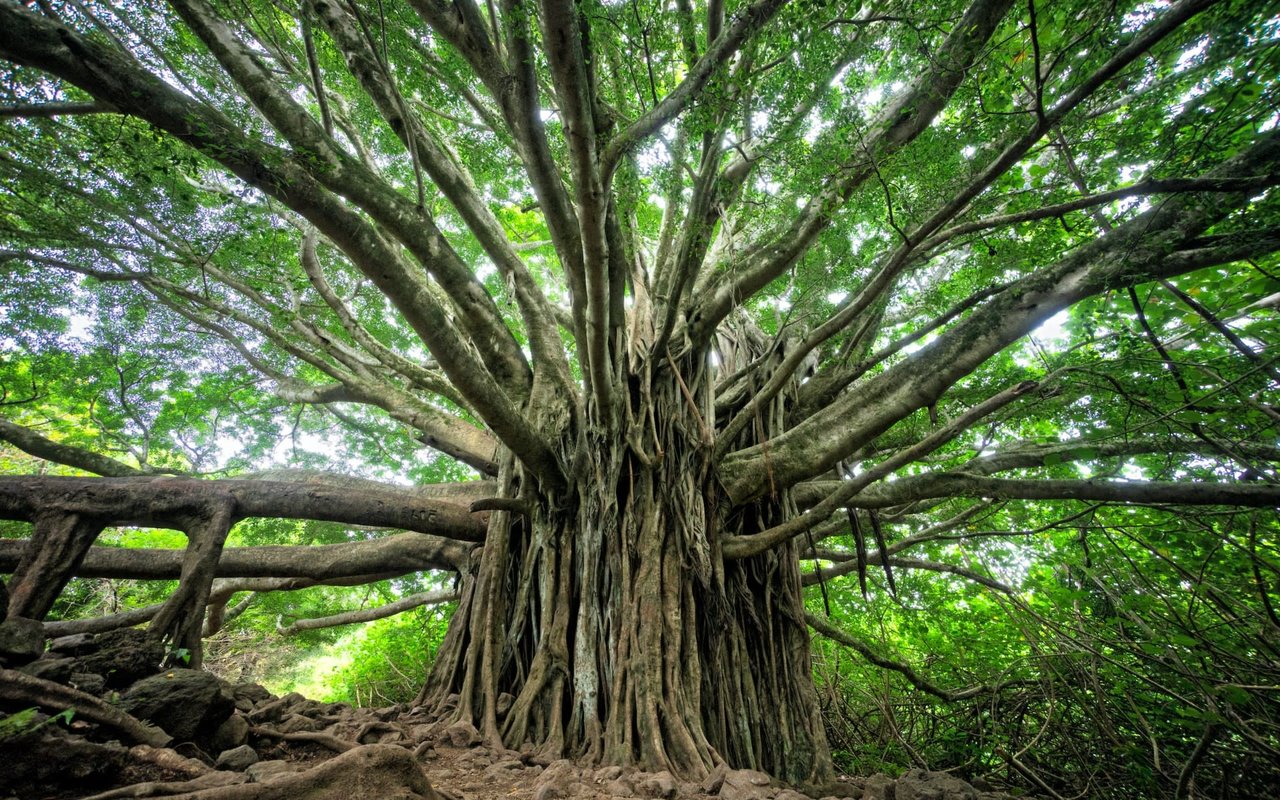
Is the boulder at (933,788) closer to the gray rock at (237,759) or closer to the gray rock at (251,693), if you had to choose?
the gray rock at (237,759)

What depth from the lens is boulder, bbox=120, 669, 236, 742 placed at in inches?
73.0

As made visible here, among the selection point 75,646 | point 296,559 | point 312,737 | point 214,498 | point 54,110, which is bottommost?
point 312,737

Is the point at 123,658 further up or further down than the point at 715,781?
further up

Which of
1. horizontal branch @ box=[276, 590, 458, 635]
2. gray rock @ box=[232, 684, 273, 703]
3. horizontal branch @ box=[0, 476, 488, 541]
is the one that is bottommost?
gray rock @ box=[232, 684, 273, 703]

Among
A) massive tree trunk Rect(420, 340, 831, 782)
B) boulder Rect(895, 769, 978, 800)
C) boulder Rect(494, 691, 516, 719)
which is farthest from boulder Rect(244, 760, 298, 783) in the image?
boulder Rect(895, 769, 978, 800)

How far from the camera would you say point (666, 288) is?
182 inches

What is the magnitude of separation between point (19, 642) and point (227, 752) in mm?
809

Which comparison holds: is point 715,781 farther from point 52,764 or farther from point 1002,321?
point 1002,321

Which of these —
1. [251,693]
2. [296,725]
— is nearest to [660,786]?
[296,725]

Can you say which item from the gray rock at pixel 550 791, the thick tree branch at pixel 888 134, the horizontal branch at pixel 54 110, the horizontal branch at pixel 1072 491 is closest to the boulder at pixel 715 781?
the gray rock at pixel 550 791

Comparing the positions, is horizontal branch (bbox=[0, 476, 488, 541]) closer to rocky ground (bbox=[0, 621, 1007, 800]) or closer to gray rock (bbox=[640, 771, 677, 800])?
rocky ground (bbox=[0, 621, 1007, 800])

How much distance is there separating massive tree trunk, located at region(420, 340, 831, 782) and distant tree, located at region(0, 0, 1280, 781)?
2cm

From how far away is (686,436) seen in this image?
3.76 metres

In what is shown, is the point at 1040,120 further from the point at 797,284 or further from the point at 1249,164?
the point at 797,284
